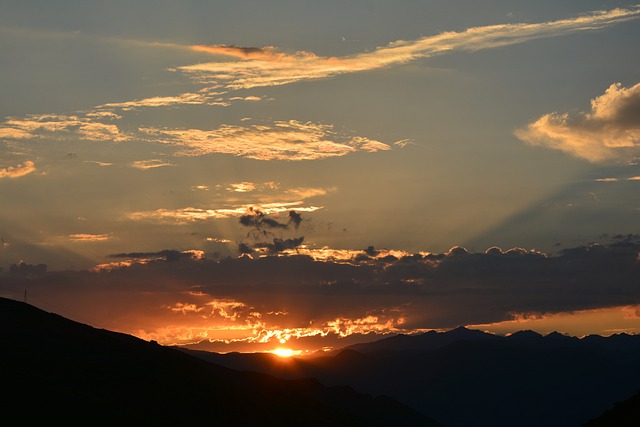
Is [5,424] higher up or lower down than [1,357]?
lower down

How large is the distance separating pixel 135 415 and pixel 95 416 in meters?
11.9

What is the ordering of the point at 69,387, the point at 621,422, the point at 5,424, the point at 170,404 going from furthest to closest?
the point at 170,404, the point at 69,387, the point at 5,424, the point at 621,422

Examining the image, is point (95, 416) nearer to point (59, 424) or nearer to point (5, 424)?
point (59, 424)

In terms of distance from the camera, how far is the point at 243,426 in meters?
200

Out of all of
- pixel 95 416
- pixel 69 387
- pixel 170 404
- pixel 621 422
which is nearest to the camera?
pixel 621 422

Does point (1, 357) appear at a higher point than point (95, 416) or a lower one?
higher

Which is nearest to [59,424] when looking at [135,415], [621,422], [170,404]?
[135,415]

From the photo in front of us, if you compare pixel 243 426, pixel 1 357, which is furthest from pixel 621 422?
pixel 1 357

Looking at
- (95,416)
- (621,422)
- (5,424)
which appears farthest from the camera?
(95,416)

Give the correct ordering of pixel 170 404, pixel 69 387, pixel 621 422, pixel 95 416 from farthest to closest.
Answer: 1. pixel 170 404
2. pixel 69 387
3. pixel 95 416
4. pixel 621 422

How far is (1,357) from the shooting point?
643ft

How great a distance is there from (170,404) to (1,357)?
40634mm

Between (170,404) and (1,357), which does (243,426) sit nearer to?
(170,404)

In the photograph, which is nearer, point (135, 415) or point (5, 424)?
point (5, 424)
